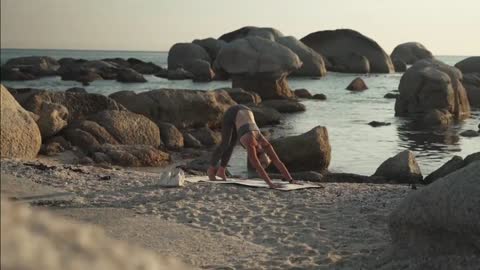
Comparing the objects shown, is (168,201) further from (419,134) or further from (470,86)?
(470,86)

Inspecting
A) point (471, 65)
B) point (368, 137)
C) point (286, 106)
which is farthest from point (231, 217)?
point (471, 65)

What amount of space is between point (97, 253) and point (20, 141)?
1248 cm

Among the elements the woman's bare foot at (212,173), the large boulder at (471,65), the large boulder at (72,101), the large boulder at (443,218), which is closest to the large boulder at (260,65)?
the large boulder at (72,101)

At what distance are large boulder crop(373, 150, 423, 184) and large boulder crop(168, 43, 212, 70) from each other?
164ft

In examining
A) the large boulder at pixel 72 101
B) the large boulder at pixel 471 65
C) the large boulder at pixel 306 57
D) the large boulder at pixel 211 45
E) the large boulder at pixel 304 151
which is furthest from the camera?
the large boulder at pixel 211 45

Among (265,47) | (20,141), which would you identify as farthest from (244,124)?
(265,47)

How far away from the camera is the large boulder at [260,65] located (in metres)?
33.8

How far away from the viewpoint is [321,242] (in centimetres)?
641

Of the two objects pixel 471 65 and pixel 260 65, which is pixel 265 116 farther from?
pixel 471 65

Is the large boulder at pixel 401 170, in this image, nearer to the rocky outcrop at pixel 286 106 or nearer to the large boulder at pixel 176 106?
the large boulder at pixel 176 106

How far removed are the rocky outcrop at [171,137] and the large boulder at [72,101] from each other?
1.76 m

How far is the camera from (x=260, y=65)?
33875 millimetres

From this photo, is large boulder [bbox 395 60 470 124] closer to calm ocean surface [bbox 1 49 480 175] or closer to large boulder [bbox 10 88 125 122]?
calm ocean surface [bbox 1 49 480 175]

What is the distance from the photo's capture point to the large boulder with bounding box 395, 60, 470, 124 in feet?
93.9
